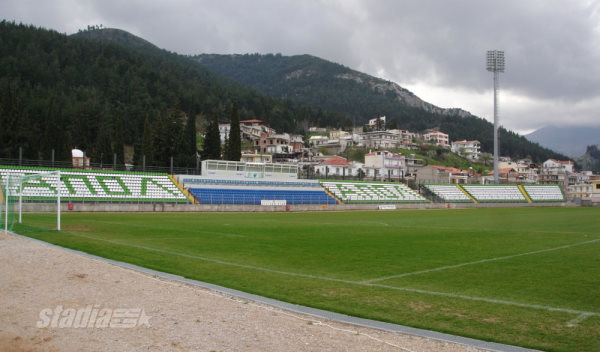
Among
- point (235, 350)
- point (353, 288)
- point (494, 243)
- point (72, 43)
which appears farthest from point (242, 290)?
point (72, 43)

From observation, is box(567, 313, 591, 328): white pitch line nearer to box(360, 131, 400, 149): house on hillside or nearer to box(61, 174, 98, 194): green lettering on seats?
box(61, 174, 98, 194): green lettering on seats

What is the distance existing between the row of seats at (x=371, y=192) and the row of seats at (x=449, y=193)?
451cm

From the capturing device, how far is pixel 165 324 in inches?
231

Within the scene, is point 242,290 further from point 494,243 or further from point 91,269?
point 494,243

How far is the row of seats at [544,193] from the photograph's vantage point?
75.4 m

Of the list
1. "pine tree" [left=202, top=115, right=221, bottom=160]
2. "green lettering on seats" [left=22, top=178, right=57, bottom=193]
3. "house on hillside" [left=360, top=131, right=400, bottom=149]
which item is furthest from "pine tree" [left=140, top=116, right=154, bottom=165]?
"house on hillside" [left=360, top=131, right=400, bottom=149]

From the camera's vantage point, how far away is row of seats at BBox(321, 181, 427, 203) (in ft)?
198

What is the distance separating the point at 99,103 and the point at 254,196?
81.2m

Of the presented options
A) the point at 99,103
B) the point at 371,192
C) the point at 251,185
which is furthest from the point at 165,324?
the point at 99,103

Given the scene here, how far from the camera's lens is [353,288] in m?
8.85

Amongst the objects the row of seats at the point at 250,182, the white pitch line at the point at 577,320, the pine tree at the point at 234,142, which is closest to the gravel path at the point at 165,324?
the white pitch line at the point at 577,320

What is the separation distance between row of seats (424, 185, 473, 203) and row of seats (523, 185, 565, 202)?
13845 mm

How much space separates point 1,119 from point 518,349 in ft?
239

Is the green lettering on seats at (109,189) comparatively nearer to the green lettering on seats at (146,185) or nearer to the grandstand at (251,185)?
the green lettering on seats at (146,185)
